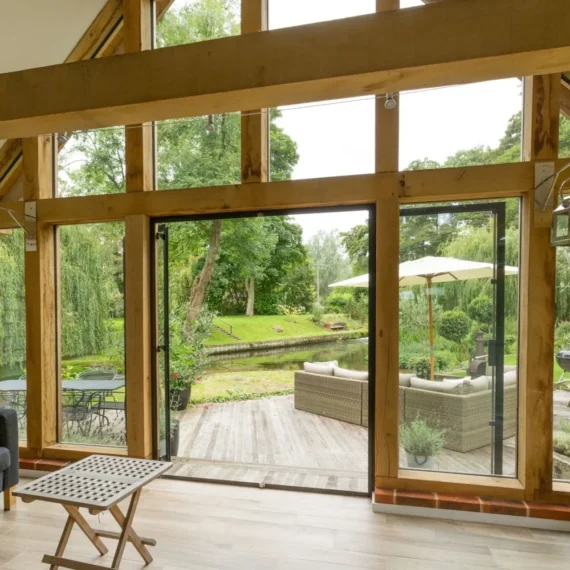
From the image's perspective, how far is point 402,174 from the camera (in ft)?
9.24

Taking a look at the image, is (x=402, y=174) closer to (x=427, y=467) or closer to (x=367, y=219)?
(x=367, y=219)

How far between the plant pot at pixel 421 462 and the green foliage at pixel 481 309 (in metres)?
1.06

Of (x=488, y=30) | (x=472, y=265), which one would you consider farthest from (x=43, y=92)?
(x=472, y=265)

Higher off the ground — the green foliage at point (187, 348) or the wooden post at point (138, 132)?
the wooden post at point (138, 132)

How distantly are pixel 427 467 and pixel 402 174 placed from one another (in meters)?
2.11

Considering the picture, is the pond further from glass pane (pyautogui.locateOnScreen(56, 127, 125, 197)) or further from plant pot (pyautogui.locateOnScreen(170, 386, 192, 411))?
glass pane (pyautogui.locateOnScreen(56, 127, 125, 197))

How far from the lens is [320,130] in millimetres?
3148

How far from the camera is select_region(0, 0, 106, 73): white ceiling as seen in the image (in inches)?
112

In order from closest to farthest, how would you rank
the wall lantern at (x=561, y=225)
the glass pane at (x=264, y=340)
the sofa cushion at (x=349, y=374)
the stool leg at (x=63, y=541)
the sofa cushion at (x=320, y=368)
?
the wall lantern at (x=561, y=225) → the stool leg at (x=63, y=541) → the glass pane at (x=264, y=340) → the sofa cushion at (x=349, y=374) → the sofa cushion at (x=320, y=368)

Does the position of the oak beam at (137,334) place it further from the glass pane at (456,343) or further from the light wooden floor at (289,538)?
the glass pane at (456,343)

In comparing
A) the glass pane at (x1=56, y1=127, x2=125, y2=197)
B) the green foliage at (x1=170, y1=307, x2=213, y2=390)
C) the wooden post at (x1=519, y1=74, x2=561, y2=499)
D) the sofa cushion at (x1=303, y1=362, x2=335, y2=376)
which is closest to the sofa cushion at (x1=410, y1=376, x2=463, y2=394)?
the wooden post at (x1=519, y1=74, x2=561, y2=499)

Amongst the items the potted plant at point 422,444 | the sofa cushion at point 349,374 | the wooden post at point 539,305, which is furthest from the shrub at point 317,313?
the wooden post at point 539,305

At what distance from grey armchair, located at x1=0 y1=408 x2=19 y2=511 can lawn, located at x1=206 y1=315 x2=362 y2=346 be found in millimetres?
1618

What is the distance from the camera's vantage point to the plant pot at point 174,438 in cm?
358
